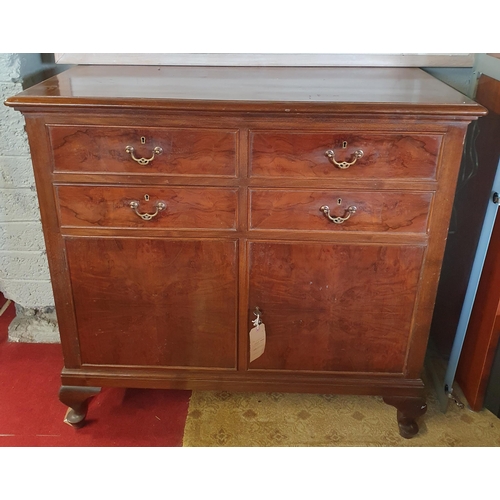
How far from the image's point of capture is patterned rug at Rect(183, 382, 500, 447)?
1.58 meters

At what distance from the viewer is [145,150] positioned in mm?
1265

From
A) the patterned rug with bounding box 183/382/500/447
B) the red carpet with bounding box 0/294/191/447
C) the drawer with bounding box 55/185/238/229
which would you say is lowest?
the red carpet with bounding box 0/294/191/447

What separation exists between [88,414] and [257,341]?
2.14ft

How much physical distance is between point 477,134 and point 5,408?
5.94ft

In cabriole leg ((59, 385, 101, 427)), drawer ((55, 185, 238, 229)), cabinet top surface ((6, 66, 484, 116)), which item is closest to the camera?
cabinet top surface ((6, 66, 484, 116))

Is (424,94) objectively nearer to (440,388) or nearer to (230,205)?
(230,205)

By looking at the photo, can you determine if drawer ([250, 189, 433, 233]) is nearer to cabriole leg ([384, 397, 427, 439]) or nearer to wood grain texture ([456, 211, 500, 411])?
wood grain texture ([456, 211, 500, 411])

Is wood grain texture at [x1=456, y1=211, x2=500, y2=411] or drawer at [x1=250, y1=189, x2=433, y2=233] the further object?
wood grain texture at [x1=456, y1=211, x2=500, y2=411]

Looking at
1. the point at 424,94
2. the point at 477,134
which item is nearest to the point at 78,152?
the point at 424,94

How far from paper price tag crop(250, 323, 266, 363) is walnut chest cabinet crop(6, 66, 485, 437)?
2 cm

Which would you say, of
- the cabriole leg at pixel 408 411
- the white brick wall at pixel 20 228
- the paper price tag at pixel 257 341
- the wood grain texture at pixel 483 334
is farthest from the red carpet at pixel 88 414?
the wood grain texture at pixel 483 334

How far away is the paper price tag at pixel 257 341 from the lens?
1.45 meters

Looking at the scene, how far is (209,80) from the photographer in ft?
4.79

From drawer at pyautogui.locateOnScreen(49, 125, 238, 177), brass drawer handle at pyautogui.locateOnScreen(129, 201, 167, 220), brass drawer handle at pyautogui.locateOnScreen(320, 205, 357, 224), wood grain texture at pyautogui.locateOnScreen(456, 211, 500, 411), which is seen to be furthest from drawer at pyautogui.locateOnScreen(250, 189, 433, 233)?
wood grain texture at pyautogui.locateOnScreen(456, 211, 500, 411)
